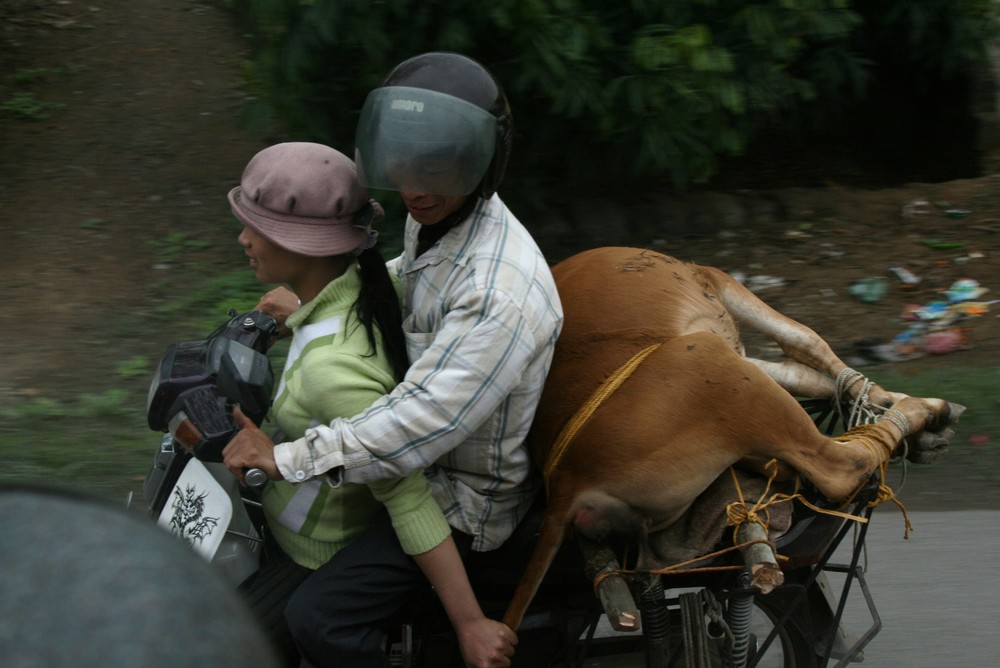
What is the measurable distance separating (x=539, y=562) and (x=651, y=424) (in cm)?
38

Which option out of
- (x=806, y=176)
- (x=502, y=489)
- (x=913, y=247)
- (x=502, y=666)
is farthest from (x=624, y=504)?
(x=806, y=176)

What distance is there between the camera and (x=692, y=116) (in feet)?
Result: 16.8

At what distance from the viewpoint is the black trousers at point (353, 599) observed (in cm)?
226

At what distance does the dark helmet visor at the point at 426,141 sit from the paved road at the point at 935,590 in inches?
85.5

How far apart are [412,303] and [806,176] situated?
533cm

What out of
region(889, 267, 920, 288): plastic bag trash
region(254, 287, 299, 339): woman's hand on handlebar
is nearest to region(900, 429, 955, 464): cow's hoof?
region(254, 287, 299, 339): woman's hand on handlebar

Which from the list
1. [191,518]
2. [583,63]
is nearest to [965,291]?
[583,63]

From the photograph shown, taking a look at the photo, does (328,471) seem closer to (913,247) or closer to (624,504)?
(624,504)

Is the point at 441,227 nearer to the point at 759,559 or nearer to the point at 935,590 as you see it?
the point at 759,559

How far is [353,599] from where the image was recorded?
2.28 m

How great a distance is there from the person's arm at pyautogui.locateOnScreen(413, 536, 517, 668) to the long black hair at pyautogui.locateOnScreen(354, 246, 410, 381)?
0.38m

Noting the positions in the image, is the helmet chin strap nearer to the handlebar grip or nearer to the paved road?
the handlebar grip

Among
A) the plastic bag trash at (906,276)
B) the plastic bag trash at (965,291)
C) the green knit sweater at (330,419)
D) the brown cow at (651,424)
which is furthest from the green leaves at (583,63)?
the green knit sweater at (330,419)

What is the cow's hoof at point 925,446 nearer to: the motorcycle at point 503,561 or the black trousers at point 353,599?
the motorcycle at point 503,561
